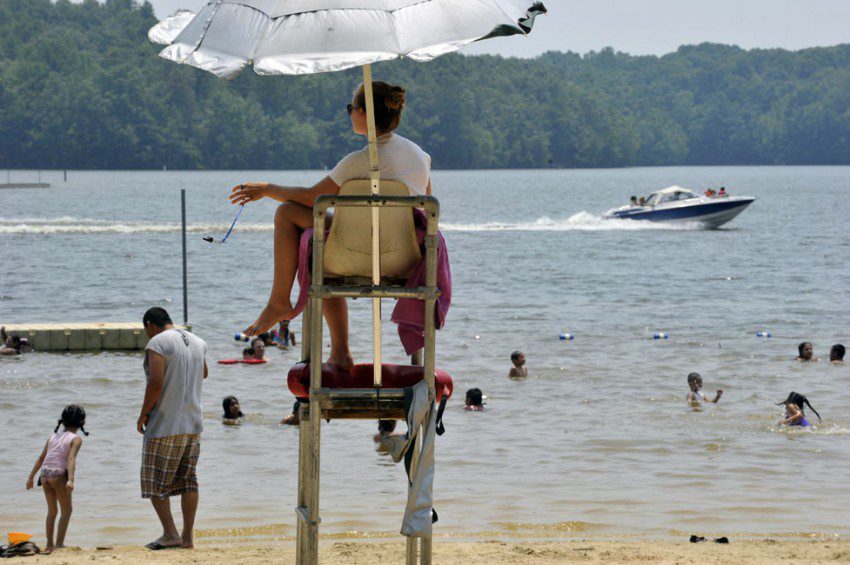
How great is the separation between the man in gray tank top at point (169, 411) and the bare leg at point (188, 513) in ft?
0.05

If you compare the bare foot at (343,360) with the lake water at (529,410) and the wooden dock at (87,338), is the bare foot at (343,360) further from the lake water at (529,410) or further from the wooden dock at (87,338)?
the wooden dock at (87,338)

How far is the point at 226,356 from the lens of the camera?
21656 mm

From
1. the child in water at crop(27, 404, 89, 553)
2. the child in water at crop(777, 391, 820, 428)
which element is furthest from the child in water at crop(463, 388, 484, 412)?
the child in water at crop(27, 404, 89, 553)

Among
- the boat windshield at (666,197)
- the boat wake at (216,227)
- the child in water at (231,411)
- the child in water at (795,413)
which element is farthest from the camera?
the boat windshield at (666,197)

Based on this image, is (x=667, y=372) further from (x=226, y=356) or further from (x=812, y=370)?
(x=226, y=356)

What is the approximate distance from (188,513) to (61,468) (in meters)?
1.10

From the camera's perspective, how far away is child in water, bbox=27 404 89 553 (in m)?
9.05

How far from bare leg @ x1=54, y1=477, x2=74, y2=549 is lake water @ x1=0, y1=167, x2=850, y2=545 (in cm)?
64

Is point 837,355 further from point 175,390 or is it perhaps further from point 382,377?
point 382,377

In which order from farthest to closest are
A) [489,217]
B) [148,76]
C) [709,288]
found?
[148,76] < [489,217] < [709,288]

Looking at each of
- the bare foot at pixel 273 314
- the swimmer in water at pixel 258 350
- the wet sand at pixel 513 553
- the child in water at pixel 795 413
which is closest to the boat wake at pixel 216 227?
the swimmer in water at pixel 258 350

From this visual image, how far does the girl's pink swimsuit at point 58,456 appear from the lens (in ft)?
29.7

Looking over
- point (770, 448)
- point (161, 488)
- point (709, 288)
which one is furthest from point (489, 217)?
point (161, 488)

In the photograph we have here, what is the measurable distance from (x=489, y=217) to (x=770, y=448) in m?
72.9
